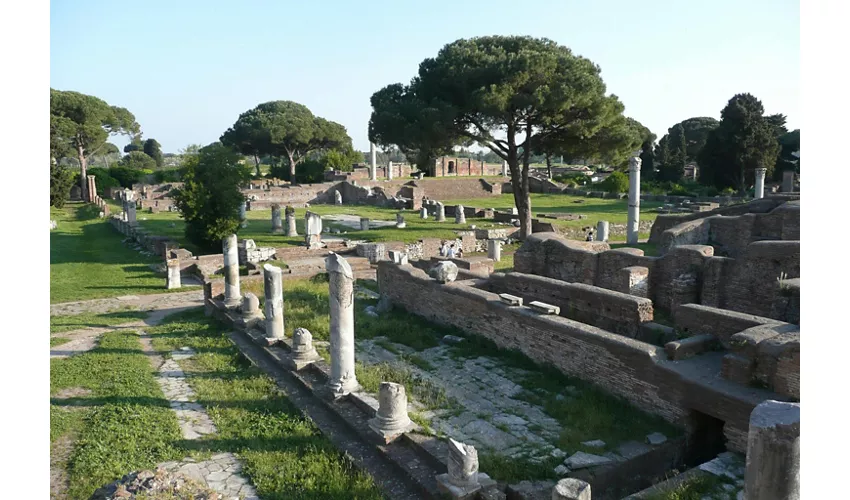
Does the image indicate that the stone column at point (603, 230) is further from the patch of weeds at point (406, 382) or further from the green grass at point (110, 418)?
the green grass at point (110, 418)

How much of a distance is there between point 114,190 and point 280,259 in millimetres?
30341

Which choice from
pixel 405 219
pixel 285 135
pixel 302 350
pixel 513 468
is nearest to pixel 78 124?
pixel 285 135

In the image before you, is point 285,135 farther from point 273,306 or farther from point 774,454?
point 774,454

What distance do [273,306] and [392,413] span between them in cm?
437

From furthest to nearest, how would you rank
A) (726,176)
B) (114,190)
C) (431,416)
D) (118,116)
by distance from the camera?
(118,116) < (114,190) < (726,176) < (431,416)

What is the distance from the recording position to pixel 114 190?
4384 centimetres

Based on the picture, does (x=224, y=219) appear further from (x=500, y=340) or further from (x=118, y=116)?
(x=118, y=116)

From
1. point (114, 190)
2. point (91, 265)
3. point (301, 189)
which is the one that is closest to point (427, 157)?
point (91, 265)

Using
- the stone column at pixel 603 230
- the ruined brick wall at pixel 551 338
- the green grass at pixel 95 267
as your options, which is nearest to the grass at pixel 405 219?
the green grass at pixel 95 267

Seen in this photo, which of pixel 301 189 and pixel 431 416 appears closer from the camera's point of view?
pixel 431 416

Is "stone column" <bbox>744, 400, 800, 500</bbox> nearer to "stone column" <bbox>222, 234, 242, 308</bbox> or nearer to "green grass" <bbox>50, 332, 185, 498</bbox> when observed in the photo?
"green grass" <bbox>50, 332, 185, 498</bbox>

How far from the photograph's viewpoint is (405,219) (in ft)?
102

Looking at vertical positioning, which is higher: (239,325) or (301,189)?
(301,189)

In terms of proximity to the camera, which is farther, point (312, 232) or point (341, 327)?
point (312, 232)
